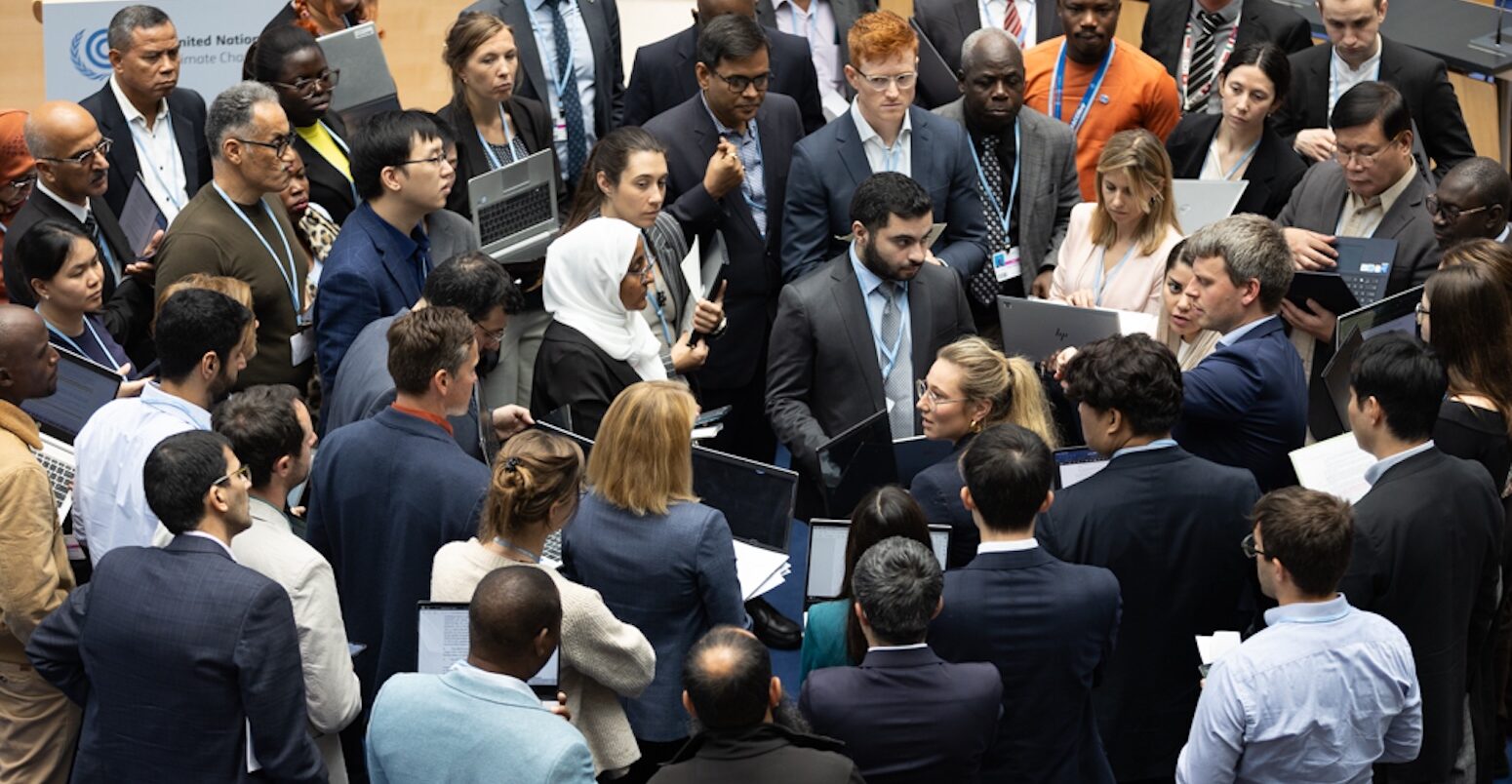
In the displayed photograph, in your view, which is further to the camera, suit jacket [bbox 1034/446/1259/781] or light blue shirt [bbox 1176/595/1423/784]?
suit jacket [bbox 1034/446/1259/781]

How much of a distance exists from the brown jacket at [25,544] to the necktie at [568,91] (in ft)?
10.4

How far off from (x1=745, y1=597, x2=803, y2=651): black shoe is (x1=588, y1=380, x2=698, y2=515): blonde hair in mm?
1884

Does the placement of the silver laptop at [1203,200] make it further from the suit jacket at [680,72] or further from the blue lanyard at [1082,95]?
the suit jacket at [680,72]

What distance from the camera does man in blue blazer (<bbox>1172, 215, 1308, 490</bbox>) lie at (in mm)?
4402

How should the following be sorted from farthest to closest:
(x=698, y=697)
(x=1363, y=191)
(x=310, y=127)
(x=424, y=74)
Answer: (x=424, y=74), (x=310, y=127), (x=1363, y=191), (x=698, y=697)

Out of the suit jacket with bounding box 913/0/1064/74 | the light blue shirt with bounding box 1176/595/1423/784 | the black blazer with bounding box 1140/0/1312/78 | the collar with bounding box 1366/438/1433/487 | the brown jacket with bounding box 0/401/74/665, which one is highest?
the suit jacket with bounding box 913/0/1064/74

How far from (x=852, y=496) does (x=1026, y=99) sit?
270 centimetres

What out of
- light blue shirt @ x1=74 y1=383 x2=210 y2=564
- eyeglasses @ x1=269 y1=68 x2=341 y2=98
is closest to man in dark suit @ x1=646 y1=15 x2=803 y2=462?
eyeglasses @ x1=269 y1=68 x2=341 y2=98

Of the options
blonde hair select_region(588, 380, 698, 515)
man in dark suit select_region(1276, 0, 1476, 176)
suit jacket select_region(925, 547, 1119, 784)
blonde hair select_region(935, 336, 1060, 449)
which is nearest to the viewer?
suit jacket select_region(925, 547, 1119, 784)

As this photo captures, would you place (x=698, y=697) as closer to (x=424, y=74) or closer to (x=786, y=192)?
(x=786, y=192)

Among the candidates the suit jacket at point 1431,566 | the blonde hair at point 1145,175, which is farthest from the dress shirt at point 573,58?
the suit jacket at point 1431,566

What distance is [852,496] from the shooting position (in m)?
4.34

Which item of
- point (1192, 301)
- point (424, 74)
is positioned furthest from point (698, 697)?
point (424, 74)

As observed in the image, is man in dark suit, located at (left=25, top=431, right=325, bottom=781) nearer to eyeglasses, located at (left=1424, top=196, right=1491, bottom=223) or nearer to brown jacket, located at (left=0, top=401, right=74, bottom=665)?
brown jacket, located at (left=0, top=401, right=74, bottom=665)
